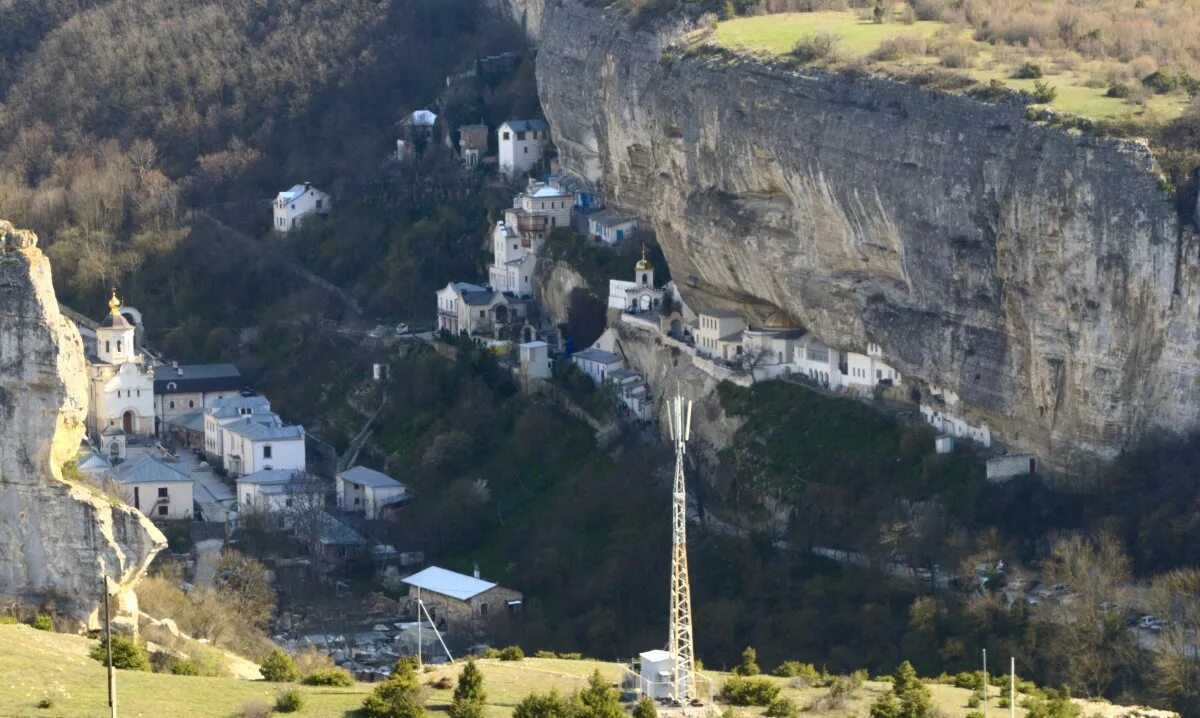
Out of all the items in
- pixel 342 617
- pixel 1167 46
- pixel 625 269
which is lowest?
pixel 342 617

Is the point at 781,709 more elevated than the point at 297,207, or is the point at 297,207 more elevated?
the point at 297,207

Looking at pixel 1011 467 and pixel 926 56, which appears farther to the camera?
pixel 926 56

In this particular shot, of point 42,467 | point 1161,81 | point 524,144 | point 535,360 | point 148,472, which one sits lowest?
point 148,472

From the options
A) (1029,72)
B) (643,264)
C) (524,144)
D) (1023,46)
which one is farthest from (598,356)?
(1029,72)

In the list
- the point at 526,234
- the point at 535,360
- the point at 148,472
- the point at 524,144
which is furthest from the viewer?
the point at 524,144

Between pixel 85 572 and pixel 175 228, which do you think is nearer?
pixel 85 572

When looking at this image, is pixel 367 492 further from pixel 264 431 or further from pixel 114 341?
pixel 114 341

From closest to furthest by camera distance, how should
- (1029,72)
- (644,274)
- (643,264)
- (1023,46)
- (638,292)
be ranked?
(1029,72), (1023,46), (638,292), (644,274), (643,264)

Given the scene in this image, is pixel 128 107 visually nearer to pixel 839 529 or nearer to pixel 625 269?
pixel 625 269

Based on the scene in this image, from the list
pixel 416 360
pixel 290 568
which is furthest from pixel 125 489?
pixel 416 360
